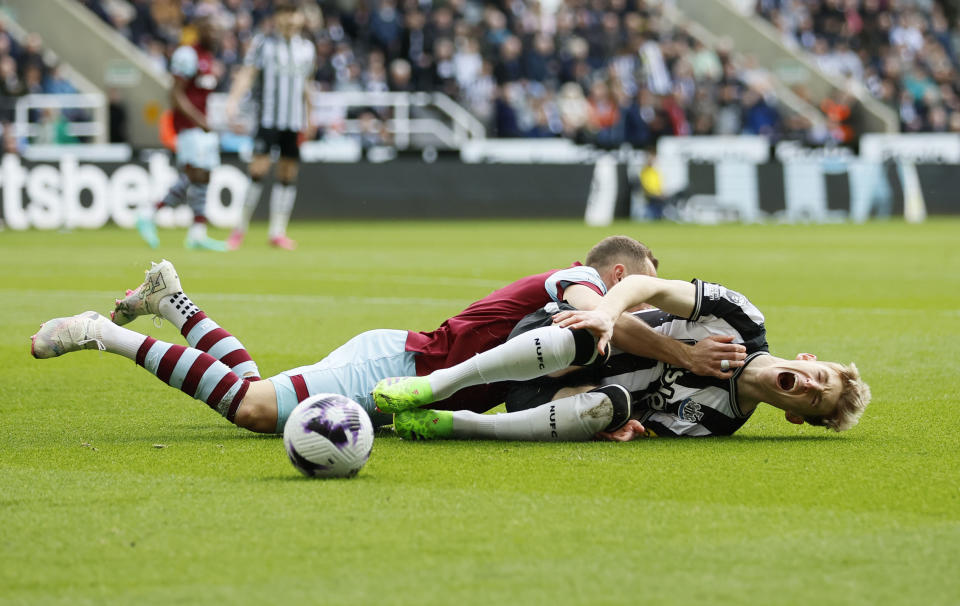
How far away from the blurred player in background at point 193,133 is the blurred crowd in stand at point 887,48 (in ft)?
63.6

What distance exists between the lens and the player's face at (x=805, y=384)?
5.03 meters

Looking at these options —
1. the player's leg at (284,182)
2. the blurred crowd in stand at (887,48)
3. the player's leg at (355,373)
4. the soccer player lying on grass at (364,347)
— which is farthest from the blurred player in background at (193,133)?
the blurred crowd in stand at (887,48)

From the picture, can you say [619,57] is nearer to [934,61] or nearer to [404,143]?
[404,143]

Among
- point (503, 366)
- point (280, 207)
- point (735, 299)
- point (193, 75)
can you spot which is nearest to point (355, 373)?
point (503, 366)

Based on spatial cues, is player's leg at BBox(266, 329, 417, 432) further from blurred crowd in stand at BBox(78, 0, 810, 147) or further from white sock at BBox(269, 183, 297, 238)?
blurred crowd in stand at BBox(78, 0, 810, 147)

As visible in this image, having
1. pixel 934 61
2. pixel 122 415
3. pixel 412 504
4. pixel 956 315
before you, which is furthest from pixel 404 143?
pixel 412 504

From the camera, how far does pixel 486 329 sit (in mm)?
5434

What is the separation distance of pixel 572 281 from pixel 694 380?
0.59 m

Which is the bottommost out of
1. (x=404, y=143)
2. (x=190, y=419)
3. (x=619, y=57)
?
(x=190, y=419)

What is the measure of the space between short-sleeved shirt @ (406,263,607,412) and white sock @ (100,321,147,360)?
104cm

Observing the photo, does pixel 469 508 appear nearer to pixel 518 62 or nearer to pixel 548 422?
pixel 548 422

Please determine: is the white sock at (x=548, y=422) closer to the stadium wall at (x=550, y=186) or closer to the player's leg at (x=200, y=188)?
the player's leg at (x=200, y=188)

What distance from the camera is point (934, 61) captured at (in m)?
32.4

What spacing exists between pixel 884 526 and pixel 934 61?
30795 millimetres
